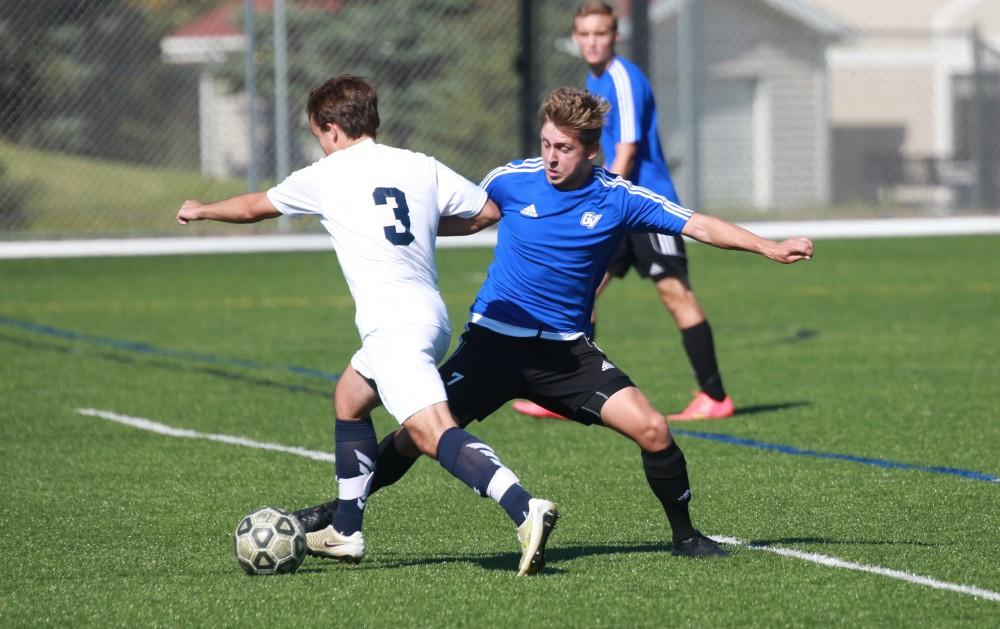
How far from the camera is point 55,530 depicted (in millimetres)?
6422

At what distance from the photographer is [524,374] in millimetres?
5844

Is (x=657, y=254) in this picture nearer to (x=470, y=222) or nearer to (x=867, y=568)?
(x=470, y=222)

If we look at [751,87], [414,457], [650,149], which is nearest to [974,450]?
[650,149]

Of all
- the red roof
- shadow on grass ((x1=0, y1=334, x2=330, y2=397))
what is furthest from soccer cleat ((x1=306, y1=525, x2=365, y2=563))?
the red roof

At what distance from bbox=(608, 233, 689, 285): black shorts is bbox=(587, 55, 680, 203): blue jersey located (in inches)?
9.5

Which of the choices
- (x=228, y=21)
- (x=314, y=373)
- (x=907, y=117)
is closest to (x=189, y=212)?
(x=314, y=373)

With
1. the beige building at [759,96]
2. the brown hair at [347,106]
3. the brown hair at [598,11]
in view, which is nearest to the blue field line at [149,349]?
the brown hair at [598,11]

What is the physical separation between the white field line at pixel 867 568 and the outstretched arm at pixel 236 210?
6.79ft

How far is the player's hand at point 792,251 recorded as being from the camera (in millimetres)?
5586

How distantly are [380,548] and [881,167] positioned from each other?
20.8m

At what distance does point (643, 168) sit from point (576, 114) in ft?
11.6

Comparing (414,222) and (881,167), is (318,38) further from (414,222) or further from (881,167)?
(414,222)

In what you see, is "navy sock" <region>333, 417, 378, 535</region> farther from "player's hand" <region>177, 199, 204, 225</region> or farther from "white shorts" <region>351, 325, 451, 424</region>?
"player's hand" <region>177, 199, 204, 225</region>

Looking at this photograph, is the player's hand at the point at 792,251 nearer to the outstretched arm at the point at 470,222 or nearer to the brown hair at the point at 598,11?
the outstretched arm at the point at 470,222
